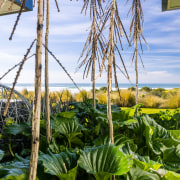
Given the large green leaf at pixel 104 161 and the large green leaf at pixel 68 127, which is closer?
the large green leaf at pixel 104 161

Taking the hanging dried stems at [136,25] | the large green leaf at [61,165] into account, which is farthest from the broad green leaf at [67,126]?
the hanging dried stems at [136,25]

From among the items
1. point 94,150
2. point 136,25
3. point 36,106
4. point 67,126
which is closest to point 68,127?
point 67,126

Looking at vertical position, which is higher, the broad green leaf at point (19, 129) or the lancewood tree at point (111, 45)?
the lancewood tree at point (111, 45)

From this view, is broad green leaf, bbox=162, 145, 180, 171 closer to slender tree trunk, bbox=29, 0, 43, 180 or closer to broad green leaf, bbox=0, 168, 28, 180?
broad green leaf, bbox=0, 168, 28, 180

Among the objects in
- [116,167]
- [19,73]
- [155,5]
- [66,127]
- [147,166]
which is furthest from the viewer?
[155,5]

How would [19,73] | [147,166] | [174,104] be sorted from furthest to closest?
1. [174,104]
2. [147,166]
3. [19,73]

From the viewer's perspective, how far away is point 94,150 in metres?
1.19

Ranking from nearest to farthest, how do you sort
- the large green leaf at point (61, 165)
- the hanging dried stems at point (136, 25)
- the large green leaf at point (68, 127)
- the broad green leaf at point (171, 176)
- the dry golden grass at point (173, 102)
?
the large green leaf at point (61, 165) → the broad green leaf at point (171, 176) → the large green leaf at point (68, 127) → the hanging dried stems at point (136, 25) → the dry golden grass at point (173, 102)

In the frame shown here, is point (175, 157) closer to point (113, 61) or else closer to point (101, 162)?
point (101, 162)

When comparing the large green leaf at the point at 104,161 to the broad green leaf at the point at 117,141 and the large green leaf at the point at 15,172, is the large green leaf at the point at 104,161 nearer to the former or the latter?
the large green leaf at the point at 15,172

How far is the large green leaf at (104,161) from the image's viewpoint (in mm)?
1059

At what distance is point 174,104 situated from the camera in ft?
17.9

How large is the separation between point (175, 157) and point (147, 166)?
661mm

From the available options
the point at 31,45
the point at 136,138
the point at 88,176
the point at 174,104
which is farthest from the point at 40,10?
the point at 174,104
